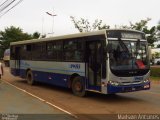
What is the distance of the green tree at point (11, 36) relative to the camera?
90562mm

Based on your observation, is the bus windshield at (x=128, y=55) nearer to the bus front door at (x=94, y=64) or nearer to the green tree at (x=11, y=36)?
the bus front door at (x=94, y=64)

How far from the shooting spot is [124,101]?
15.2 m

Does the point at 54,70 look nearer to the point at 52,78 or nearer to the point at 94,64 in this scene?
the point at 52,78

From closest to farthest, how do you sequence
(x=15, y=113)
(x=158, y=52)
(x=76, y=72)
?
(x=15, y=113), (x=76, y=72), (x=158, y=52)

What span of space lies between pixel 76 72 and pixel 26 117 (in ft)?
19.7

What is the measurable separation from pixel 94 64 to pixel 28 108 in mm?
3722

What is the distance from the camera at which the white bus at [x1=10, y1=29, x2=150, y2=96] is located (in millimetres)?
14656

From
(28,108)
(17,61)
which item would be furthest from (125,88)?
(17,61)

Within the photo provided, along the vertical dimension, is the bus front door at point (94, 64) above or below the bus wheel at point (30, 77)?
above

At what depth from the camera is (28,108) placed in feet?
43.9

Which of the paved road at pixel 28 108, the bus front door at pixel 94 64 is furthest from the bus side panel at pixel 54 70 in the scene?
the paved road at pixel 28 108

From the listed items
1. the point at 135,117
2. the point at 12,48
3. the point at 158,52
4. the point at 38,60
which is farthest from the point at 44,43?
the point at 158,52

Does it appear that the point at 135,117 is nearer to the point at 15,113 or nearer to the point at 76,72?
the point at 15,113

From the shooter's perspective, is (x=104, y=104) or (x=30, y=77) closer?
(x=104, y=104)
